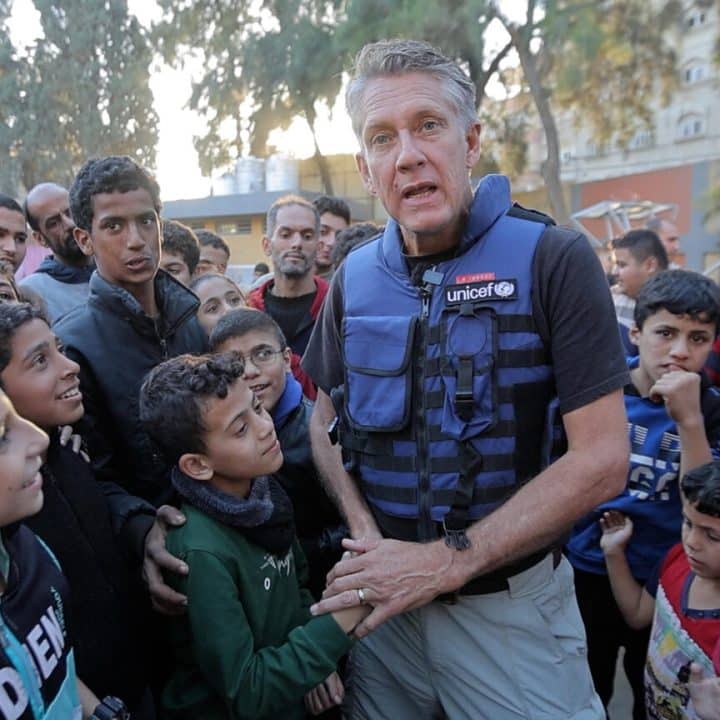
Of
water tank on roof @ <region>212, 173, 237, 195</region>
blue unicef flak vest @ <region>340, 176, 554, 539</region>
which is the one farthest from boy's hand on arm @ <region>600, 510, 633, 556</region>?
water tank on roof @ <region>212, 173, 237, 195</region>

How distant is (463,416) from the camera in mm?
1570

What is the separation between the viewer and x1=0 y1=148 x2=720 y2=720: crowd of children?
1531mm

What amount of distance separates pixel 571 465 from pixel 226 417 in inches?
33.5

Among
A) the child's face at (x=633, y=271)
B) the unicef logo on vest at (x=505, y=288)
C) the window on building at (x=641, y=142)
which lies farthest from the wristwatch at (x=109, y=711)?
the window on building at (x=641, y=142)

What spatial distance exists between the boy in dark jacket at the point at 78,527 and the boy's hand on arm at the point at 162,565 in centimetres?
9

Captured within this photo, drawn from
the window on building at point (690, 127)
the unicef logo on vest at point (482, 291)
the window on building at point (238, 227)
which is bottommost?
the window on building at point (238, 227)

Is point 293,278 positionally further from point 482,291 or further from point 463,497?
point 463,497

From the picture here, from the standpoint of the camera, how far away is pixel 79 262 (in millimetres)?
3598

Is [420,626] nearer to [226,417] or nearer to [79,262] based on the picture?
[226,417]

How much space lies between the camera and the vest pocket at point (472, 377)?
5.11ft

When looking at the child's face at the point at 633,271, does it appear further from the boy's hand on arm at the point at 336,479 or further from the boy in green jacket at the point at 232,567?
the boy in green jacket at the point at 232,567

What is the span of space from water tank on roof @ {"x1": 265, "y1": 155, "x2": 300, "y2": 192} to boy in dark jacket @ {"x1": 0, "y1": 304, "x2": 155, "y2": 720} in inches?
839

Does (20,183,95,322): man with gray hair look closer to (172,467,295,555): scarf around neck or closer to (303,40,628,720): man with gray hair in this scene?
(172,467,295,555): scarf around neck

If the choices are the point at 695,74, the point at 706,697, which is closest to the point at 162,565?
the point at 706,697
